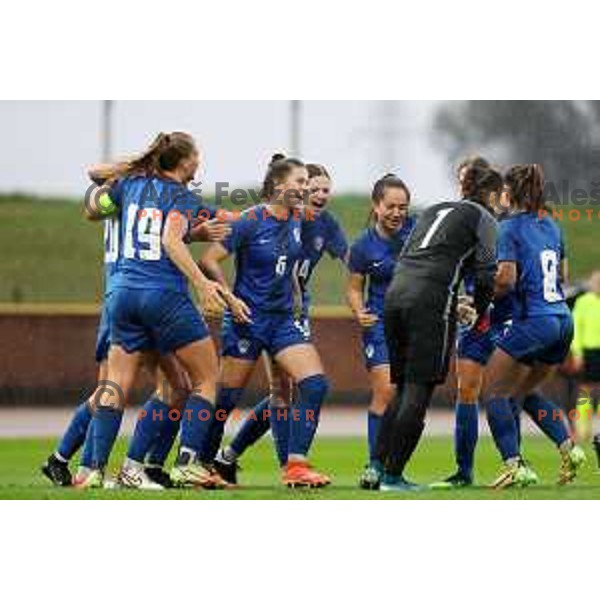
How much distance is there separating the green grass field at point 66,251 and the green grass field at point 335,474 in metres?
5.48

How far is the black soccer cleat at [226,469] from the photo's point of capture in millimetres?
11672

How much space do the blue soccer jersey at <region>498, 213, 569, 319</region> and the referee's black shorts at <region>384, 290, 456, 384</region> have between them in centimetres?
103

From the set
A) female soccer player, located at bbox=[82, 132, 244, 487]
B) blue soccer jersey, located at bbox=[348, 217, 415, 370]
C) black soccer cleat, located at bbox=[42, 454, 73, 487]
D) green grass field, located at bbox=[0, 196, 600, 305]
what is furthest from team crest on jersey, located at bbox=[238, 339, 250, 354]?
green grass field, located at bbox=[0, 196, 600, 305]

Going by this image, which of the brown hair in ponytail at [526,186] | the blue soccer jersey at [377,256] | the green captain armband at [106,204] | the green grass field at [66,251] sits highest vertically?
the brown hair in ponytail at [526,186]

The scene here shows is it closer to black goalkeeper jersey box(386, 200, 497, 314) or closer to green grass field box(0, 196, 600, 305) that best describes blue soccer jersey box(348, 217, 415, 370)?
black goalkeeper jersey box(386, 200, 497, 314)

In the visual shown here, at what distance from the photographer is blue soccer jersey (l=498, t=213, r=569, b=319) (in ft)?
37.4

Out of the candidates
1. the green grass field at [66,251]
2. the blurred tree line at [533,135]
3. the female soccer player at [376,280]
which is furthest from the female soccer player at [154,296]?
the blurred tree line at [533,135]

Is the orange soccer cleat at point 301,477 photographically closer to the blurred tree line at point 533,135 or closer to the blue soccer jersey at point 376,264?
the blue soccer jersey at point 376,264

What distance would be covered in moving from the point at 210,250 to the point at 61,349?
39.2 feet

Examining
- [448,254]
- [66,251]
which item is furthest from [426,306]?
[66,251]

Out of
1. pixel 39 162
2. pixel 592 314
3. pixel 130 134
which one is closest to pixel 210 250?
pixel 592 314

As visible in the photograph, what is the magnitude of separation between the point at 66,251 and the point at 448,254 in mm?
14134

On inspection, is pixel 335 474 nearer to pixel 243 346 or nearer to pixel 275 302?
pixel 243 346
